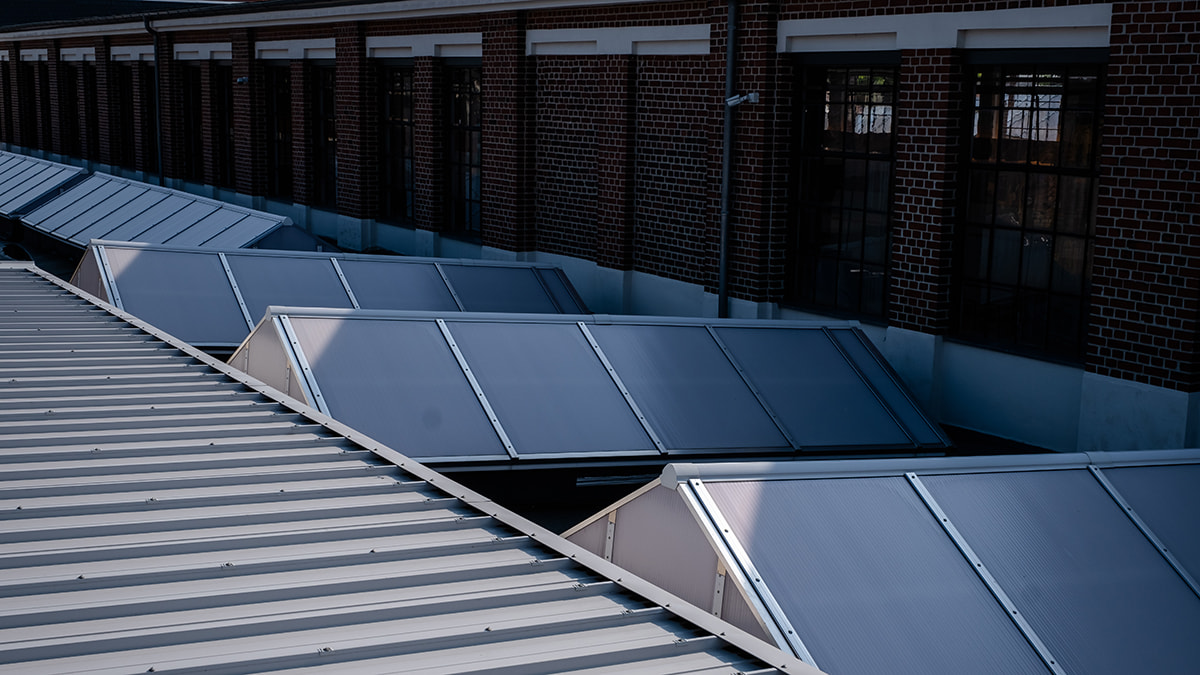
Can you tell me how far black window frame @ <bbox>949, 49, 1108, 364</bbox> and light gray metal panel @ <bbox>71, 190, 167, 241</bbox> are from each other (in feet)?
52.3

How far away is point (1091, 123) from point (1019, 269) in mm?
1482

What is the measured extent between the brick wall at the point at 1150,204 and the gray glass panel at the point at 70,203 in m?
20.3

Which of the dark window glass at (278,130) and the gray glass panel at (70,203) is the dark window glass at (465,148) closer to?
the dark window glass at (278,130)

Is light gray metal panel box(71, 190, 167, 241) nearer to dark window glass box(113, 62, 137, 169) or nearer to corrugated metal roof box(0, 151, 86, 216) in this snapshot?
corrugated metal roof box(0, 151, 86, 216)

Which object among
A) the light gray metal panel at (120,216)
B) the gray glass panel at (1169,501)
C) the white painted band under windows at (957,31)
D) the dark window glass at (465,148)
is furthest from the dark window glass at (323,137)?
the gray glass panel at (1169,501)

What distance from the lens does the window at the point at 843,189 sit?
13016 millimetres

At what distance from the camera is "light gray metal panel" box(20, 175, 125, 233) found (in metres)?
25.0

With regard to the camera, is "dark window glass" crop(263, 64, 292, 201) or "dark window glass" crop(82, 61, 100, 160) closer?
"dark window glass" crop(263, 64, 292, 201)

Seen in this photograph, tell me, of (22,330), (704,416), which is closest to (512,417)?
(704,416)

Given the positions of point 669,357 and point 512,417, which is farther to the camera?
point 669,357

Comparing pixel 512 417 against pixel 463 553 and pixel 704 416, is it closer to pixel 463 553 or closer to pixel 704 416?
pixel 704 416

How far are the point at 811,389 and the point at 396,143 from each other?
12.3 metres

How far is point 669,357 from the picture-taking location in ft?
38.5

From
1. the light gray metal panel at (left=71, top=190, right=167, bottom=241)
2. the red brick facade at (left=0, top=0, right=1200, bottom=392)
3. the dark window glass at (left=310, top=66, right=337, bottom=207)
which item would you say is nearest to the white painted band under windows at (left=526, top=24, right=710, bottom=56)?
the red brick facade at (left=0, top=0, right=1200, bottom=392)
